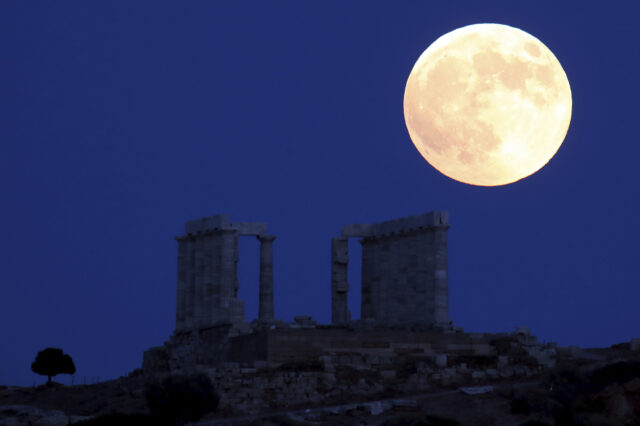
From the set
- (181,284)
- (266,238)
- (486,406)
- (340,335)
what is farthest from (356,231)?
(486,406)

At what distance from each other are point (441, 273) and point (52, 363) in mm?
20982

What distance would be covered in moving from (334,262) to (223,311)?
6480 millimetres

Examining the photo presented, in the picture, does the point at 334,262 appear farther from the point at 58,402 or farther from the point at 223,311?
the point at 58,402

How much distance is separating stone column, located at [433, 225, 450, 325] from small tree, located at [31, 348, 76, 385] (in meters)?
20.3

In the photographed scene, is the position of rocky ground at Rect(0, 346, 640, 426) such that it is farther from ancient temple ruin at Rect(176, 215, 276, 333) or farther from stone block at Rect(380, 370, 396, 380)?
ancient temple ruin at Rect(176, 215, 276, 333)

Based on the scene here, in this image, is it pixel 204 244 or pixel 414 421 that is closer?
pixel 414 421

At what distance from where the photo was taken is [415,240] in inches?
2450

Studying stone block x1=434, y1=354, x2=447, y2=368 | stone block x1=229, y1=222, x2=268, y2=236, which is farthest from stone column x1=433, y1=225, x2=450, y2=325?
stone block x1=229, y1=222, x2=268, y2=236

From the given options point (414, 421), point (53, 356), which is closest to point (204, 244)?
point (53, 356)

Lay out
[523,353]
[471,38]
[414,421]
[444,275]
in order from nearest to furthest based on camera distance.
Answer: [471,38] < [414,421] < [523,353] < [444,275]

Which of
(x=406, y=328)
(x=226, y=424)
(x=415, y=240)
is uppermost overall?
(x=415, y=240)

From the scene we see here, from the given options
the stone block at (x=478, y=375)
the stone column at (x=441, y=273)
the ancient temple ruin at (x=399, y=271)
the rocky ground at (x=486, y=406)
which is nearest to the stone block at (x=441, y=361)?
the stone block at (x=478, y=375)

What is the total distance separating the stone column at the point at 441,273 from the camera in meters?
60.0

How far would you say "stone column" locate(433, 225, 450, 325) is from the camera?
60.0m
